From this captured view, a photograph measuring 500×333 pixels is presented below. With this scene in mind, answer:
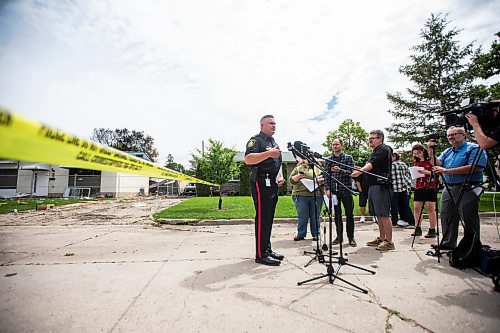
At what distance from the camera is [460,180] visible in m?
3.74

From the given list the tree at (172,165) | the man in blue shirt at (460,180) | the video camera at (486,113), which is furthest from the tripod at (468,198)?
the tree at (172,165)

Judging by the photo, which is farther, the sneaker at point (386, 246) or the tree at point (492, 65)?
the tree at point (492, 65)

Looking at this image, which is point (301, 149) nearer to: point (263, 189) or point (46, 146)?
point (263, 189)

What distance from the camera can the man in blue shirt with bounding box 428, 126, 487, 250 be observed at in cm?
346

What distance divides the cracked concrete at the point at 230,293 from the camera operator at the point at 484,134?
1.57 metres

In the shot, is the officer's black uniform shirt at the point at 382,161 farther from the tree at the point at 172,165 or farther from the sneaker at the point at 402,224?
the tree at the point at 172,165

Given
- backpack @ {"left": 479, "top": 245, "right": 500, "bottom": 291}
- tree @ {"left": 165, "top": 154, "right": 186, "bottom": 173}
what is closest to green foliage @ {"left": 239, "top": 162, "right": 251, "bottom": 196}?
backpack @ {"left": 479, "top": 245, "right": 500, "bottom": 291}

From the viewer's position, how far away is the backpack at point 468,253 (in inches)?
126

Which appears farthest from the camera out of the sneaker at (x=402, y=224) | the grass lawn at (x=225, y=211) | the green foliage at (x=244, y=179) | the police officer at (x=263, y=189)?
the green foliage at (x=244, y=179)

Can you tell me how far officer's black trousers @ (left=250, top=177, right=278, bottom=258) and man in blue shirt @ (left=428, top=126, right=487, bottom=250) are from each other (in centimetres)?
248

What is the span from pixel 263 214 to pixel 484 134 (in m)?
2.90

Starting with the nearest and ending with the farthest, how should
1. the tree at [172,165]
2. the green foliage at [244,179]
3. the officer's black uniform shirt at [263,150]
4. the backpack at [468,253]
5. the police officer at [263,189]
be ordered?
the backpack at [468,253] → the police officer at [263,189] → the officer's black uniform shirt at [263,150] → the green foliage at [244,179] → the tree at [172,165]

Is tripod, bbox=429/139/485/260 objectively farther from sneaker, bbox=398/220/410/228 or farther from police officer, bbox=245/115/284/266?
sneaker, bbox=398/220/410/228

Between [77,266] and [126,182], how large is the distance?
28.1m
